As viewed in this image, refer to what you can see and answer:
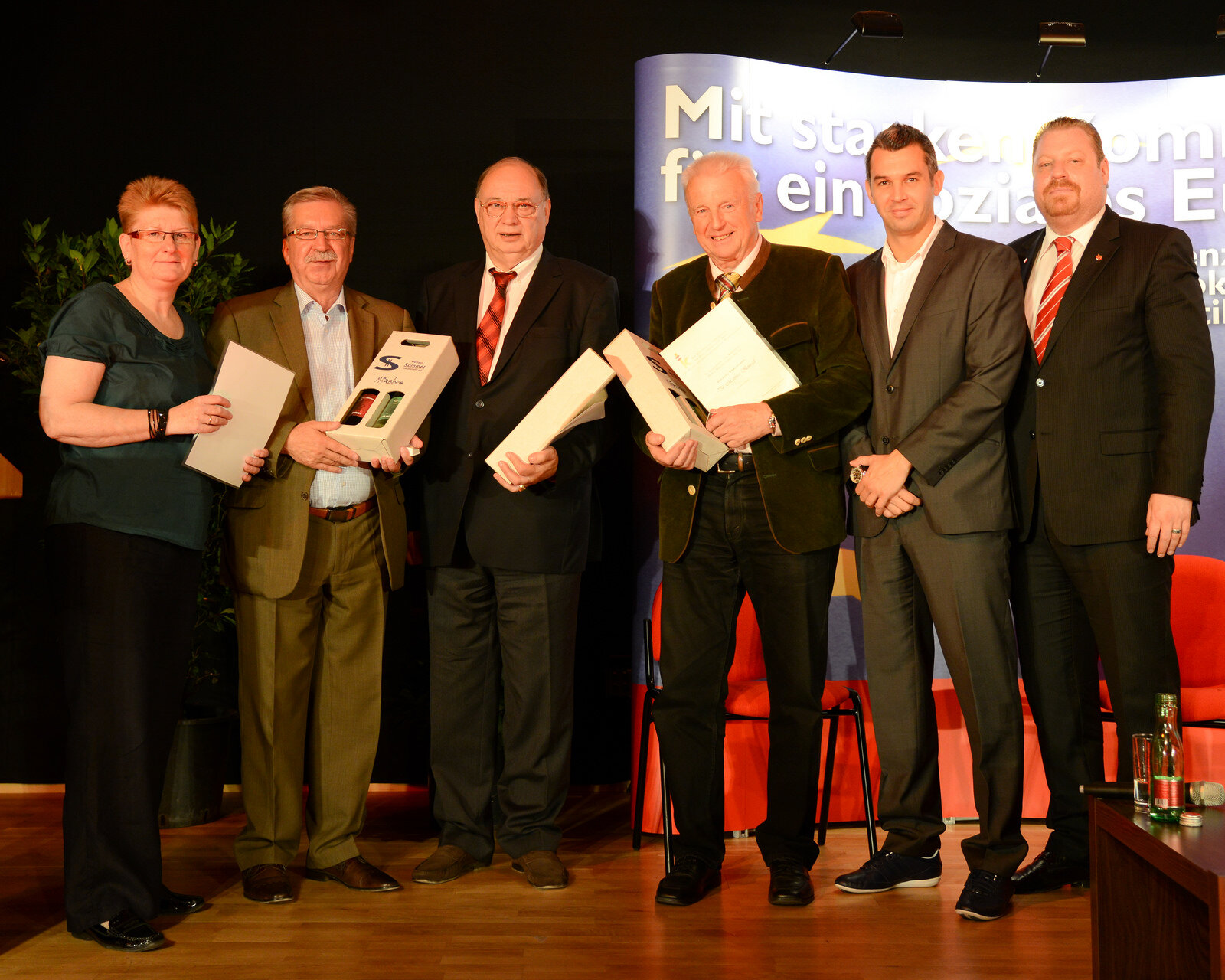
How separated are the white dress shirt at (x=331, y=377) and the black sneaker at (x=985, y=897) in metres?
1.93

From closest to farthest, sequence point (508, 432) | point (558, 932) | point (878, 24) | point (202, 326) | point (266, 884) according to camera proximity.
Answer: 1. point (558, 932)
2. point (266, 884)
3. point (508, 432)
4. point (202, 326)
5. point (878, 24)

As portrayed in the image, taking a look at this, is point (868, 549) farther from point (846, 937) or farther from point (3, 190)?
point (3, 190)

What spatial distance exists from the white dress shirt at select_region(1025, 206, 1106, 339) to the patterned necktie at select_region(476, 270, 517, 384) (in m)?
1.49

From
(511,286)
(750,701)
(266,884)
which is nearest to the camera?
(266,884)

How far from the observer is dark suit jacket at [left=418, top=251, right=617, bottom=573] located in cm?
321

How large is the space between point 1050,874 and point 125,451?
269 cm

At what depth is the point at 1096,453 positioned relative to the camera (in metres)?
2.98

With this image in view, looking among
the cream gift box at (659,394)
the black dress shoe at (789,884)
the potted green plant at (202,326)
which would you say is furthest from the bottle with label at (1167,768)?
the potted green plant at (202,326)

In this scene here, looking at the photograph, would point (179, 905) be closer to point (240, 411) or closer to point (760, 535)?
point (240, 411)

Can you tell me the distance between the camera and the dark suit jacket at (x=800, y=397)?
2.95 m

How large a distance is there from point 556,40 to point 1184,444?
2.94 metres

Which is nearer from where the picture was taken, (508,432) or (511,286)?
(508,432)

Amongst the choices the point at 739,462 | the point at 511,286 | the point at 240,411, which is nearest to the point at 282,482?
the point at 240,411

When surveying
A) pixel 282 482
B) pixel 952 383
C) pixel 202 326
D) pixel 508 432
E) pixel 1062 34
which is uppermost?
pixel 1062 34
